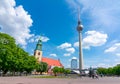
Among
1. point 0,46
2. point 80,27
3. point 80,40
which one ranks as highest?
point 80,27

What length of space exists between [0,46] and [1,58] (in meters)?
3.36

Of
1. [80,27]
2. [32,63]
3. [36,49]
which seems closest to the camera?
[32,63]

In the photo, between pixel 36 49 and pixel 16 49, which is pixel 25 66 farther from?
pixel 36 49

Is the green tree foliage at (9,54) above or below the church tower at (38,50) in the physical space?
below

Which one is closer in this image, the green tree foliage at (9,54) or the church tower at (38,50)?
the green tree foliage at (9,54)

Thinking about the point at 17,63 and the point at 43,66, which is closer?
the point at 17,63

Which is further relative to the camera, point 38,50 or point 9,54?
point 38,50

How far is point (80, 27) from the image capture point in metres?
111

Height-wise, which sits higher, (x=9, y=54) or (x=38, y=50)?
(x=38, y=50)

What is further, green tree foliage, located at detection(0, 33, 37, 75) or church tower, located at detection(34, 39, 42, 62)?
church tower, located at detection(34, 39, 42, 62)

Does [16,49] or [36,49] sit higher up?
[36,49]

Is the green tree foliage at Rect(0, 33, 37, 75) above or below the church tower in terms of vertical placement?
below

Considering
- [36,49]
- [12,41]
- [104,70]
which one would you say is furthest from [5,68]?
[104,70]

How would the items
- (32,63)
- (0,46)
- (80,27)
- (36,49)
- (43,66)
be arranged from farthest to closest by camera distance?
(36,49), (43,66), (80,27), (32,63), (0,46)
